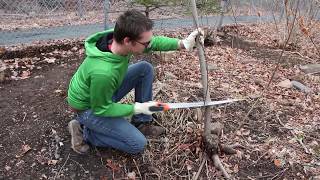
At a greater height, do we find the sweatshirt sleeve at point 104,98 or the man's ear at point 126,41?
the man's ear at point 126,41

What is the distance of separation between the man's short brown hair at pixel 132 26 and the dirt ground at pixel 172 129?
907 millimetres

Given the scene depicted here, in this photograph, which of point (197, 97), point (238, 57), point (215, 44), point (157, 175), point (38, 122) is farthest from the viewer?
point (215, 44)

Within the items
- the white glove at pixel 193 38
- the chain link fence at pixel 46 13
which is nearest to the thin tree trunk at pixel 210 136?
the white glove at pixel 193 38

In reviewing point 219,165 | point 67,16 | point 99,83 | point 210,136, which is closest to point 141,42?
point 99,83

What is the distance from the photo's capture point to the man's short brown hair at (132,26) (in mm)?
2264

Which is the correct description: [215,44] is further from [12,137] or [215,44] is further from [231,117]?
[12,137]

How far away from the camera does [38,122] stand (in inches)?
123

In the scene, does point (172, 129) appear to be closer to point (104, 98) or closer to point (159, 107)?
point (159, 107)

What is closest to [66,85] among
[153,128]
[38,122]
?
[38,122]

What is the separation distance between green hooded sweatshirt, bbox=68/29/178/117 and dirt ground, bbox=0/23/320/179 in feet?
1.36

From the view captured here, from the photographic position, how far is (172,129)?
2.98m

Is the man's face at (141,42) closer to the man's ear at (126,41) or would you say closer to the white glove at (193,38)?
the man's ear at (126,41)

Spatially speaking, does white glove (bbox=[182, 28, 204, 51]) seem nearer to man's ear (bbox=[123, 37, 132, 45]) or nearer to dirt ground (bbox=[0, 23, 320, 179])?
man's ear (bbox=[123, 37, 132, 45])

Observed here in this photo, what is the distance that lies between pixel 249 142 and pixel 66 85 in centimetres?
189
